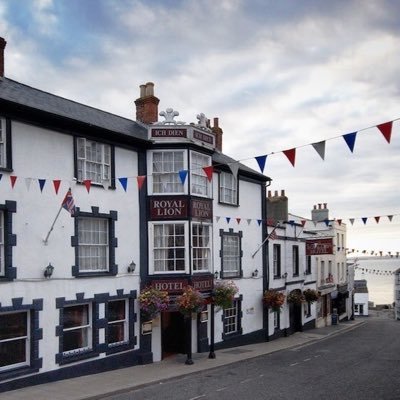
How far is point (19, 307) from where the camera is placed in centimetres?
1555

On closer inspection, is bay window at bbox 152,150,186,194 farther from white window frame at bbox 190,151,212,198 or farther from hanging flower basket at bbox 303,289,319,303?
hanging flower basket at bbox 303,289,319,303

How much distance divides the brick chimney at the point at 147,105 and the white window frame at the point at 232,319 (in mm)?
10203

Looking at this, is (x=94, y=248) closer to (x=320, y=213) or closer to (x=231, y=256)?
(x=231, y=256)

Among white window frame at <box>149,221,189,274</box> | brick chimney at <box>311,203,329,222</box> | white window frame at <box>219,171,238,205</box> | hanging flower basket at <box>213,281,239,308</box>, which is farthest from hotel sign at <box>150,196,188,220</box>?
brick chimney at <box>311,203,329,222</box>

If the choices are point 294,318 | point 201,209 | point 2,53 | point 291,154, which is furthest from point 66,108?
point 294,318

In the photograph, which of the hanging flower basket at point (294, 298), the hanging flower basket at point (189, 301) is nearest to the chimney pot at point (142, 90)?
the hanging flower basket at point (189, 301)

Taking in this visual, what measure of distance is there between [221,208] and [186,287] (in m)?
5.59

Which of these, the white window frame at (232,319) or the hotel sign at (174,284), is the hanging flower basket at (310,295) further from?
the hotel sign at (174,284)

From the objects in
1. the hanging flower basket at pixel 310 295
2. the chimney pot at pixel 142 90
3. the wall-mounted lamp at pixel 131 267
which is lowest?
the hanging flower basket at pixel 310 295

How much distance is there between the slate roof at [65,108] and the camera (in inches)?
663

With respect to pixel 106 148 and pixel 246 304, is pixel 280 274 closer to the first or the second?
pixel 246 304

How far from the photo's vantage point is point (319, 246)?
33.1 metres

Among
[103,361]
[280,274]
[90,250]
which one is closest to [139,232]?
[90,250]

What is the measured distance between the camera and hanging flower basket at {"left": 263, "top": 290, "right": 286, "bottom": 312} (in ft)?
92.1
